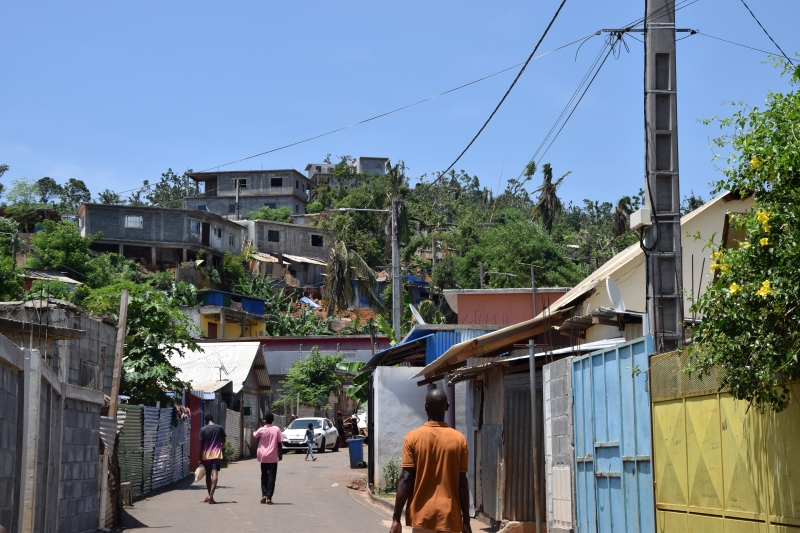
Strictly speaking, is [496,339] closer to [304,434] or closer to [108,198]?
[304,434]

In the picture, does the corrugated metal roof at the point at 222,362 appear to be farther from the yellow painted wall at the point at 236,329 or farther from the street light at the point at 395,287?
the street light at the point at 395,287

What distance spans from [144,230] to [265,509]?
5219 cm

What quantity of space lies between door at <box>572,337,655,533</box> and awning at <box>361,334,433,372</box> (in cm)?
991

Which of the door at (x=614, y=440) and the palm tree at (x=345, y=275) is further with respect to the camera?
the palm tree at (x=345, y=275)

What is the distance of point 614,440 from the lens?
34.8ft

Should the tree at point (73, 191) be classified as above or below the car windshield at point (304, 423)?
above

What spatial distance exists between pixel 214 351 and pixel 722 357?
3732cm

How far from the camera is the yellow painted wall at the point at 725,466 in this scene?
279 inches

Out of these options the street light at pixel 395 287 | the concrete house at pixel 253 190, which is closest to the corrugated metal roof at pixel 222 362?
the street light at pixel 395 287

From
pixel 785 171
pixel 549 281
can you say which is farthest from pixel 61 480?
pixel 549 281

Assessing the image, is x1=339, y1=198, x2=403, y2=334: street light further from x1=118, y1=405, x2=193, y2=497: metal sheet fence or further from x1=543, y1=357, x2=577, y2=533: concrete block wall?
x1=543, y1=357, x2=577, y2=533: concrete block wall

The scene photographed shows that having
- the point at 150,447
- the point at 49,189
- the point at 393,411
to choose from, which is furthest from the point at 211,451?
the point at 49,189

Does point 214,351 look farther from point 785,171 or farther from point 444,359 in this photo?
point 785,171

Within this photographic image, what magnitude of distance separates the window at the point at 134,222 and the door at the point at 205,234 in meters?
4.39
